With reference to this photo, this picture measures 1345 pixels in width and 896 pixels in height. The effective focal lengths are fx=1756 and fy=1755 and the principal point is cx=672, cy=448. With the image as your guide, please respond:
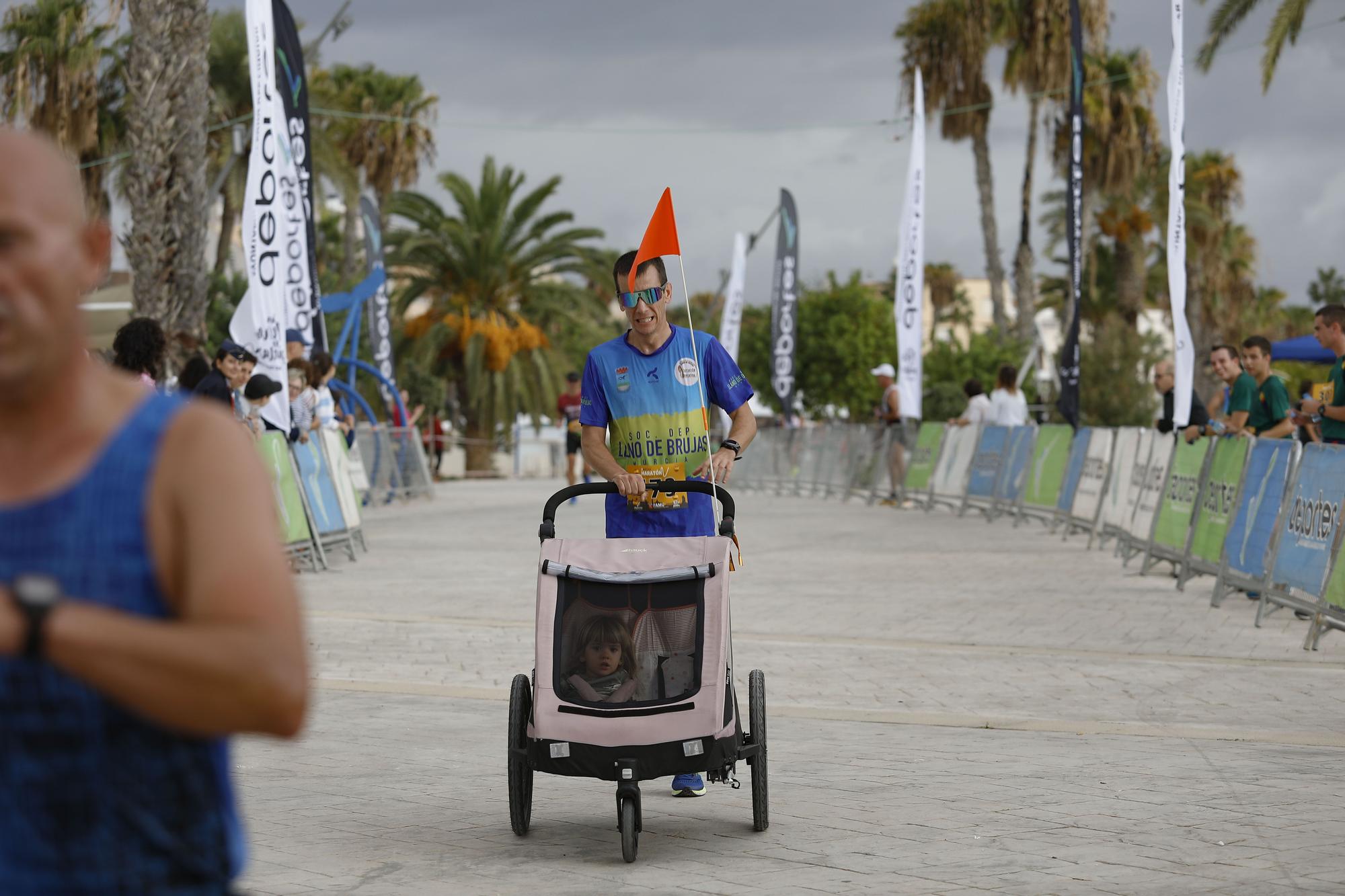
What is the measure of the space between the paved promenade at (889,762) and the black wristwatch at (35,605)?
133 inches

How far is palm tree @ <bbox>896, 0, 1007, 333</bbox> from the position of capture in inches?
1762

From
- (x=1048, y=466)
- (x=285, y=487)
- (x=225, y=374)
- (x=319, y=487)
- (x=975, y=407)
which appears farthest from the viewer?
(x=975, y=407)

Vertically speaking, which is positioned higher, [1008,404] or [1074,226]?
[1074,226]

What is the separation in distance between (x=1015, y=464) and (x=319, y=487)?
9776mm

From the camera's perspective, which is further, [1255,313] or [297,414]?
[1255,313]

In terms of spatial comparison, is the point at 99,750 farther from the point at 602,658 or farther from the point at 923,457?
the point at 923,457

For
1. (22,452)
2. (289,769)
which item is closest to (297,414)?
(289,769)

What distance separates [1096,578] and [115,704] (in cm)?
1368

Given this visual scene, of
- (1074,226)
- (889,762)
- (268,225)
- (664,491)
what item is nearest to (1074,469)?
(1074,226)

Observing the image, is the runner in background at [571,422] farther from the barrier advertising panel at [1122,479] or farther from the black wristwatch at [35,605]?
the black wristwatch at [35,605]

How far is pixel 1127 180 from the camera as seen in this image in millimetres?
45000

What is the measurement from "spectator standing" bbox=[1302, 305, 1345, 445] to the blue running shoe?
6.54 metres

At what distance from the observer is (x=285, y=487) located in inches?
580

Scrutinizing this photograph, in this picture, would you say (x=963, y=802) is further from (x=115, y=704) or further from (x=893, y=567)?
(x=893, y=567)
